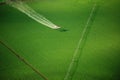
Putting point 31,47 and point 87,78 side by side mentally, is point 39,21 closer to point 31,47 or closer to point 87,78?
point 31,47

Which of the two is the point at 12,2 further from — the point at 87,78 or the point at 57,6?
the point at 87,78

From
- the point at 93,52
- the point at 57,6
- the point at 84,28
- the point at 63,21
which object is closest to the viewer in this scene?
the point at 93,52

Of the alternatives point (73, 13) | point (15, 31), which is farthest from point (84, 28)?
point (15, 31)

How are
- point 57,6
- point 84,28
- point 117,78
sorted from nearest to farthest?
point 117,78, point 84,28, point 57,6

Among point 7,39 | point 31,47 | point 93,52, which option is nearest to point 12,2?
point 7,39

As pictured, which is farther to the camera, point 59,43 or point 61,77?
point 59,43

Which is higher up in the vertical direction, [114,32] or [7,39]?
[114,32]
